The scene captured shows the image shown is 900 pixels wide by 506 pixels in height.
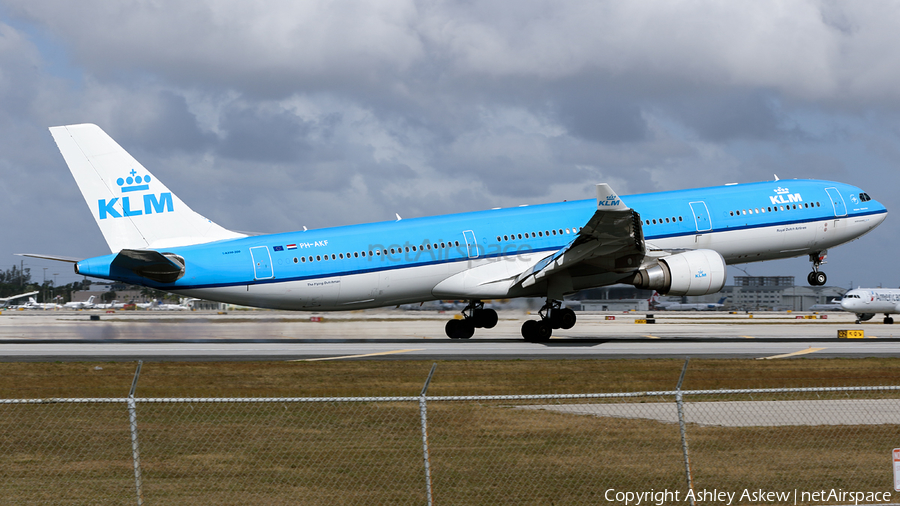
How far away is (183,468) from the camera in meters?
12.8

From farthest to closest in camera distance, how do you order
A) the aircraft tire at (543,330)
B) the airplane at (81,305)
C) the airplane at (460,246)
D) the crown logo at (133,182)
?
the airplane at (81,305)
the aircraft tire at (543,330)
the crown logo at (133,182)
the airplane at (460,246)

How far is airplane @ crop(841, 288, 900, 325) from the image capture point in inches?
2814

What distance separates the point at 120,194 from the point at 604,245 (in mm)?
19507

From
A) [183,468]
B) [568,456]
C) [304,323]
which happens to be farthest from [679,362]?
[304,323]

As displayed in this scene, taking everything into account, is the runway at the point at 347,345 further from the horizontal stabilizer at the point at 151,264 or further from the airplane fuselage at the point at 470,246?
the horizontal stabilizer at the point at 151,264

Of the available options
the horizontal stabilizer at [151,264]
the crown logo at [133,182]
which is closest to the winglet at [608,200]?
the horizontal stabilizer at [151,264]

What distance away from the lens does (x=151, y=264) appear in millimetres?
31828

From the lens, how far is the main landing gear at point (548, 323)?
36406mm

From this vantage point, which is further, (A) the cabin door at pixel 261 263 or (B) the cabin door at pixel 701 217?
(B) the cabin door at pixel 701 217

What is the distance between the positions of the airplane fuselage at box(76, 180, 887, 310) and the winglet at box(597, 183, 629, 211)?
475cm

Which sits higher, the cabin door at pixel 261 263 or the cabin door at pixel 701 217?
the cabin door at pixel 701 217

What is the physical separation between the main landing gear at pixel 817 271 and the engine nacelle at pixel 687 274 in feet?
29.5

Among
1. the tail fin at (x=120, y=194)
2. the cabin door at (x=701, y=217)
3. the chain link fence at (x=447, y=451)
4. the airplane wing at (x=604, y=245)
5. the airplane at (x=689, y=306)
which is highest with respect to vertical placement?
the tail fin at (x=120, y=194)

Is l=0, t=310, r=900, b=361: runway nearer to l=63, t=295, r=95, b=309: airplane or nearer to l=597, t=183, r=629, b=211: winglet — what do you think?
l=597, t=183, r=629, b=211: winglet
